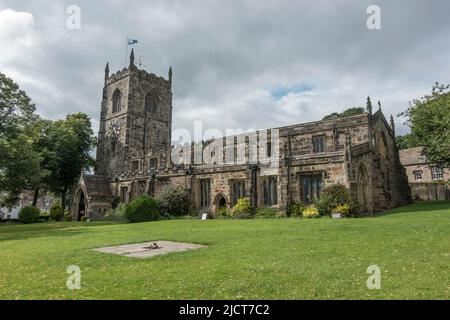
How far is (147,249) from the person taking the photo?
10.7 metres

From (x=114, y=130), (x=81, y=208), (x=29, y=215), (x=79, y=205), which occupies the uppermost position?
(x=114, y=130)

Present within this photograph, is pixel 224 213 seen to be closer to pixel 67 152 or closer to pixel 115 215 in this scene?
pixel 115 215

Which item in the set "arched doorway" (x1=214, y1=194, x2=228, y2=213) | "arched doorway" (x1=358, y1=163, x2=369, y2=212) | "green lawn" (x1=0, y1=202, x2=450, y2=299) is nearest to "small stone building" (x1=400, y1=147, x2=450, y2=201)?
"arched doorway" (x1=358, y1=163, x2=369, y2=212)

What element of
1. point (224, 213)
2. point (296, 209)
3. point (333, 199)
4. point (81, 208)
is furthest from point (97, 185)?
point (333, 199)

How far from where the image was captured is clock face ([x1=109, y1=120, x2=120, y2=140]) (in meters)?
53.2

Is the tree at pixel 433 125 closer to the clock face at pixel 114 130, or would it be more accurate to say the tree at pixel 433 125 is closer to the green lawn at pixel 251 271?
the green lawn at pixel 251 271

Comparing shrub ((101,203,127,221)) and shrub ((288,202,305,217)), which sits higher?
shrub ((288,202,305,217))

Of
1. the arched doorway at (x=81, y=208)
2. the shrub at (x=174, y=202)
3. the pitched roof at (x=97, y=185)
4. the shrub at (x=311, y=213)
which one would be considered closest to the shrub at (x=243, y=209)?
the shrub at (x=311, y=213)

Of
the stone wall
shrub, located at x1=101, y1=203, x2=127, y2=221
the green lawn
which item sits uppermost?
the stone wall

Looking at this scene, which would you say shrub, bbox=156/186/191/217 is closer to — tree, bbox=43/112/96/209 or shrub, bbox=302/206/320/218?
shrub, bbox=302/206/320/218

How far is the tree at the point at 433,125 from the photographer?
29.9 metres

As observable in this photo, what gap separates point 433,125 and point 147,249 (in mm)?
33217

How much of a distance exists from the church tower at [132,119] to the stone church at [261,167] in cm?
18

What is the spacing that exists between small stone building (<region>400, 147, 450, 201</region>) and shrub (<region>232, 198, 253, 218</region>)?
22148 millimetres
